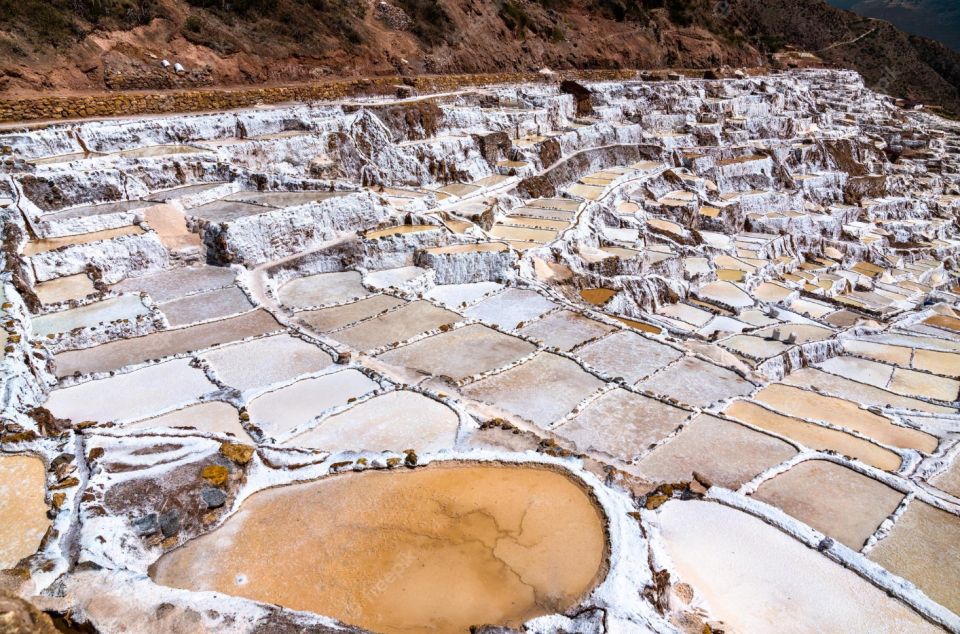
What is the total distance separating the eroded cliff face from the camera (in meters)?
6.70

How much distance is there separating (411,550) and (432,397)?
4347 millimetres

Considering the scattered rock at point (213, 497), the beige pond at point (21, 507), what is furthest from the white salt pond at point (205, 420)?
the scattered rock at point (213, 497)

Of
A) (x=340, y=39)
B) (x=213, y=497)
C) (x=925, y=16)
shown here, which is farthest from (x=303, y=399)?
(x=925, y=16)

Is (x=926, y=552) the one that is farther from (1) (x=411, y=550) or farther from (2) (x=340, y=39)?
(2) (x=340, y=39)

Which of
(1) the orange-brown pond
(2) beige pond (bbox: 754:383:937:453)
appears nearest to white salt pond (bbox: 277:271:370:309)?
(1) the orange-brown pond

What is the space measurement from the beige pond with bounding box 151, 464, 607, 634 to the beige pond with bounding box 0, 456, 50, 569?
148cm

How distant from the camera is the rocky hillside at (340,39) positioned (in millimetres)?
22797

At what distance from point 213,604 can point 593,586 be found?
150 inches

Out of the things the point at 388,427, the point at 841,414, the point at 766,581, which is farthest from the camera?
the point at 841,414

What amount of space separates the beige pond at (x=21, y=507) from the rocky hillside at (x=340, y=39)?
18.6 meters

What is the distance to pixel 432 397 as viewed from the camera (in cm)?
1111

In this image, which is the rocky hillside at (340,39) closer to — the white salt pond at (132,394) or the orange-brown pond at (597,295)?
the white salt pond at (132,394)

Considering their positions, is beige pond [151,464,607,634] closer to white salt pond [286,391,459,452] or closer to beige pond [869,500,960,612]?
white salt pond [286,391,459,452]

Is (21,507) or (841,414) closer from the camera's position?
(21,507)
